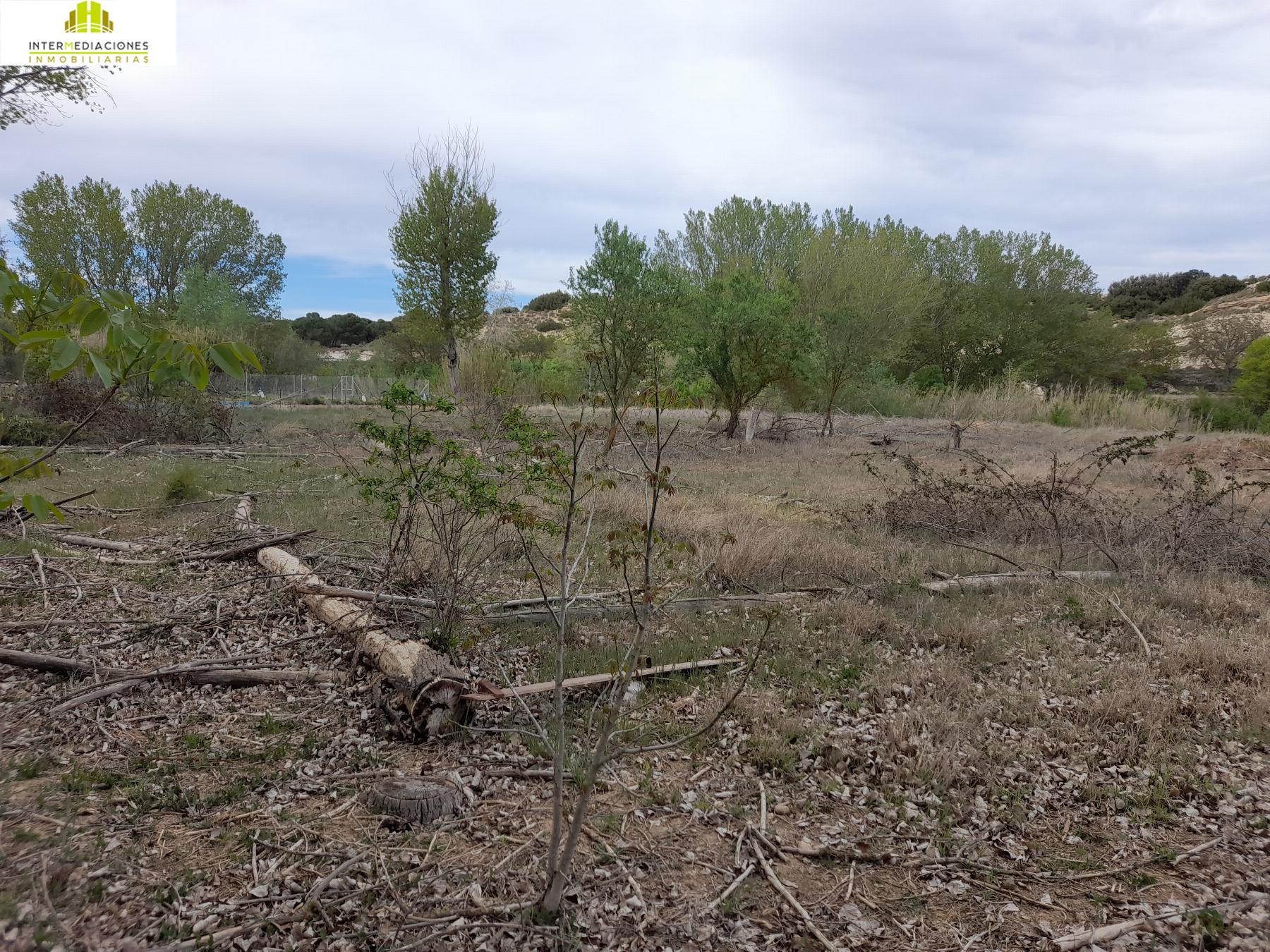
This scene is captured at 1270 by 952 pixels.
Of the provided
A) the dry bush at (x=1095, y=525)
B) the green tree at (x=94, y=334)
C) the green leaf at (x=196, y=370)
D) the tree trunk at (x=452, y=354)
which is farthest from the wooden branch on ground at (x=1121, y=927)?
the tree trunk at (x=452, y=354)

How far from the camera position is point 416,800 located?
9.59 ft

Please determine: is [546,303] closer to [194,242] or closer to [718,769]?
[194,242]

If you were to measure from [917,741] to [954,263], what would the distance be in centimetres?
3755

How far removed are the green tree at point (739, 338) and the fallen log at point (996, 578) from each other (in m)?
10.3

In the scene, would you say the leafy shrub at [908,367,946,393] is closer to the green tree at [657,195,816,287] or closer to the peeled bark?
the green tree at [657,195,816,287]

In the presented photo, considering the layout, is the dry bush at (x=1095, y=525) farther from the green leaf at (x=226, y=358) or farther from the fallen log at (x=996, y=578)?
the green leaf at (x=226, y=358)

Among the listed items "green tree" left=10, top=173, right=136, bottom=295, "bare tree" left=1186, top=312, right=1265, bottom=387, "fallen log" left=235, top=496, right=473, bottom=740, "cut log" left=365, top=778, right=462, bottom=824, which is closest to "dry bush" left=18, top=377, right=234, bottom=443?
"fallen log" left=235, top=496, right=473, bottom=740

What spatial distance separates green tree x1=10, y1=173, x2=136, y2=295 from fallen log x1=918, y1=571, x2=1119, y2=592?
1670 inches

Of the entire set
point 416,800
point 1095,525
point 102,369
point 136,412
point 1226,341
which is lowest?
point 416,800

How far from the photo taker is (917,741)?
352cm

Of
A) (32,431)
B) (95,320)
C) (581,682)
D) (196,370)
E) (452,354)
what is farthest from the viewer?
(452,354)

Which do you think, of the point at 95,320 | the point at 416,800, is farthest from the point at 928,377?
the point at 95,320

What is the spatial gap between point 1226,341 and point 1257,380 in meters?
22.4

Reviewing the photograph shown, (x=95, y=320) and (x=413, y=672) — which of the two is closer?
(x=95, y=320)
